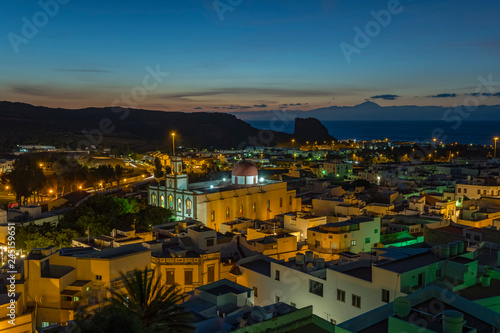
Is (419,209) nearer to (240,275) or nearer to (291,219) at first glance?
(291,219)

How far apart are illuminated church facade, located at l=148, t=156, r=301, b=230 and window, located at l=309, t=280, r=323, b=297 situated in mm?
15578

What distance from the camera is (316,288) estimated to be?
1359cm

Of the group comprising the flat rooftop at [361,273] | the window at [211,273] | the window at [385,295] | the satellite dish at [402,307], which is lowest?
the window at [211,273]

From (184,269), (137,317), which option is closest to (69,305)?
(184,269)

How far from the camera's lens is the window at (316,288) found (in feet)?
44.1

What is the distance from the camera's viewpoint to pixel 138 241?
1881 cm

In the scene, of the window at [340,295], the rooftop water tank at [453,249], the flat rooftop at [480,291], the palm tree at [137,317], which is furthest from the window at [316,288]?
the palm tree at [137,317]

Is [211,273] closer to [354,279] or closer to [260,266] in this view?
[260,266]

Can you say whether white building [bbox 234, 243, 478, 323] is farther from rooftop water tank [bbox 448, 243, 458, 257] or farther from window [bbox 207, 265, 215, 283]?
window [bbox 207, 265, 215, 283]

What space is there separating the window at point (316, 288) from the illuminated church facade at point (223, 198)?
15.6 m

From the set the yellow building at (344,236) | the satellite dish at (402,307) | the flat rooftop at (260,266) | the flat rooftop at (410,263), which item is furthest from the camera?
the yellow building at (344,236)

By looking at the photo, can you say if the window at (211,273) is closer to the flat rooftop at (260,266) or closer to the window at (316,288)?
the flat rooftop at (260,266)

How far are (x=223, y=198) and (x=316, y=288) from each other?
16.9 m

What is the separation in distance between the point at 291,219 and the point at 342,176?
36077mm
